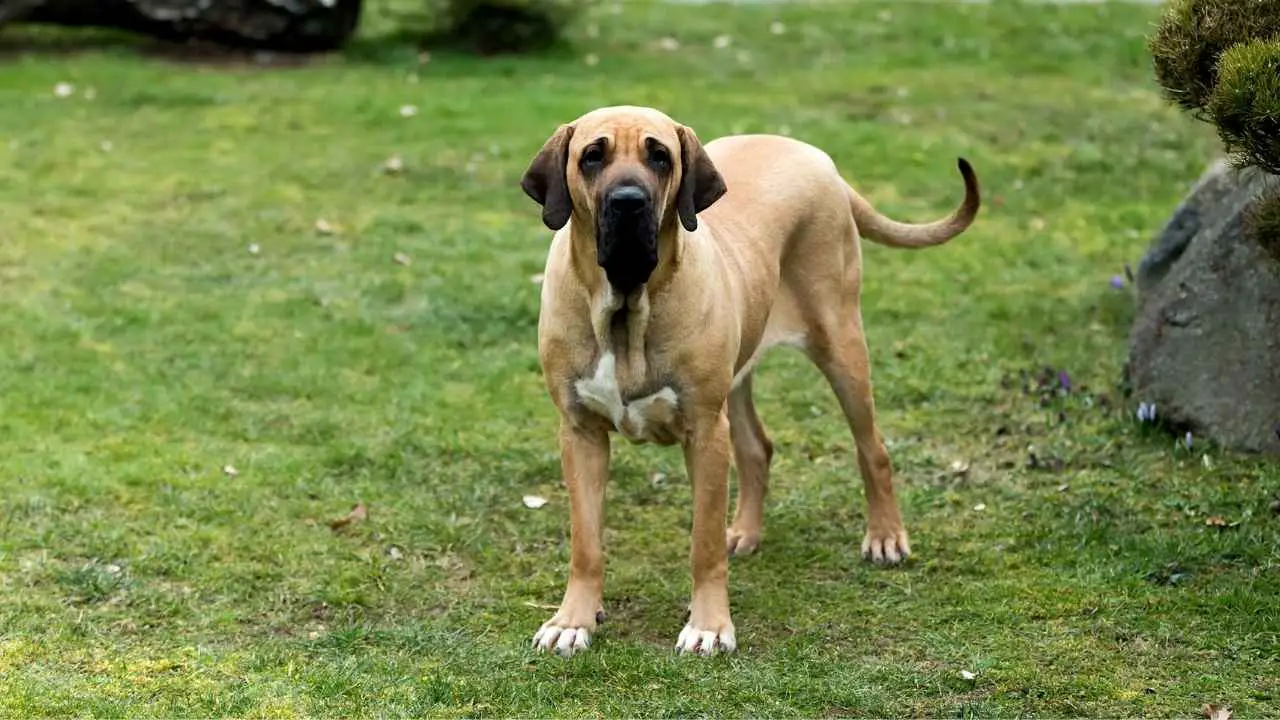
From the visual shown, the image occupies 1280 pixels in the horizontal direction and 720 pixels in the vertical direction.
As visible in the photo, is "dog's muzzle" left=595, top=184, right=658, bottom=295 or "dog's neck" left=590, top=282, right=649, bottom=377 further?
"dog's neck" left=590, top=282, right=649, bottom=377

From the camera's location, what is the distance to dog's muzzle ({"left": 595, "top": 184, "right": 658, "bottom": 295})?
4.84m

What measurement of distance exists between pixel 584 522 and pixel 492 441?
2.00m

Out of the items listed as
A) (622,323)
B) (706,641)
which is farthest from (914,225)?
(706,641)

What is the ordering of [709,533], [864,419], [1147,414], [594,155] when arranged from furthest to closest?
[1147,414] < [864,419] < [709,533] < [594,155]

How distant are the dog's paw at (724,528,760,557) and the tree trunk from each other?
8900mm

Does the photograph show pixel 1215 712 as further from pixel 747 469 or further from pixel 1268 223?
pixel 747 469

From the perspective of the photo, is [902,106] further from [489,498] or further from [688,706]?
[688,706]

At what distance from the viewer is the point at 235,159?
11.6 metres

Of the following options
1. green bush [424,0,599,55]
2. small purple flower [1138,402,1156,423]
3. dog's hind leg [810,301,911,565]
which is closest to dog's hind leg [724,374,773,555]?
dog's hind leg [810,301,911,565]

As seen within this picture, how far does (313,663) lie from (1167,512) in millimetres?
3455

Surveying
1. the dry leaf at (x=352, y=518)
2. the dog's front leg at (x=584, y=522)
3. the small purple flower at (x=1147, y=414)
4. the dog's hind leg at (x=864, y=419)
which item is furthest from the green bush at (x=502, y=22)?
the dog's front leg at (x=584, y=522)

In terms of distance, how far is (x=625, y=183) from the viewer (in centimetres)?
486

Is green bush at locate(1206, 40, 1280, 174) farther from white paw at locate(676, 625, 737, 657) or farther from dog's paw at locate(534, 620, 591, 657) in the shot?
dog's paw at locate(534, 620, 591, 657)

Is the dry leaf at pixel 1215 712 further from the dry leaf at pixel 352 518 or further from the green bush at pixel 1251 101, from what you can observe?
the dry leaf at pixel 352 518
